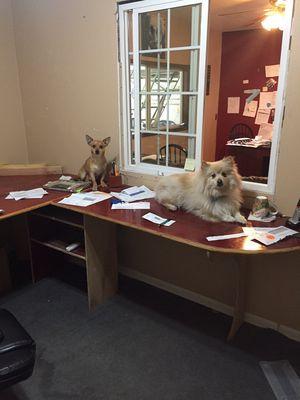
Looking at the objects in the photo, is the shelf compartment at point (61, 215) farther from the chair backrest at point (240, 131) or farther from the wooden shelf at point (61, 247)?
the chair backrest at point (240, 131)

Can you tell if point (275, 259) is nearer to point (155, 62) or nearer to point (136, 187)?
point (136, 187)

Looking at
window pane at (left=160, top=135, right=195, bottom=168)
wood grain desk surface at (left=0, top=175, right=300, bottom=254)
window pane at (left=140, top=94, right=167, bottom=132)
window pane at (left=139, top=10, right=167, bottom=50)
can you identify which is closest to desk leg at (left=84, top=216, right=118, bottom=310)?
wood grain desk surface at (left=0, top=175, right=300, bottom=254)

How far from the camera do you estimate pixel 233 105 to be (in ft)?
19.4

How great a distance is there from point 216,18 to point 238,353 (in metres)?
4.82

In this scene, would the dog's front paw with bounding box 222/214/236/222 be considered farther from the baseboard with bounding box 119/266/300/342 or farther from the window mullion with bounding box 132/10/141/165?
the window mullion with bounding box 132/10/141/165

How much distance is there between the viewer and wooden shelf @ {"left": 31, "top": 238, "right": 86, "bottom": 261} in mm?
2520

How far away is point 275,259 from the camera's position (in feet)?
7.18

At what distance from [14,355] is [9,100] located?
8.97 feet

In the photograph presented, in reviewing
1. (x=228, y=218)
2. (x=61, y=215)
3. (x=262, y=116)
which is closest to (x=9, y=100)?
(x=61, y=215)

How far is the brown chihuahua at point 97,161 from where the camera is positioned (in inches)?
104

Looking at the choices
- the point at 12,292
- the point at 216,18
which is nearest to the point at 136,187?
the point at 12,292

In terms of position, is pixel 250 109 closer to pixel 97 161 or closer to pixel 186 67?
pixel 186 67

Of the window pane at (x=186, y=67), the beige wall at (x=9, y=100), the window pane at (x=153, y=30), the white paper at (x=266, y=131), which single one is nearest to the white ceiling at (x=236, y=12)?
the white paper at (x=266, y=131)

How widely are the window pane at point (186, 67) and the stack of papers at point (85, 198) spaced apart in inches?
39.8
